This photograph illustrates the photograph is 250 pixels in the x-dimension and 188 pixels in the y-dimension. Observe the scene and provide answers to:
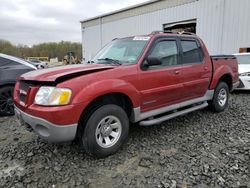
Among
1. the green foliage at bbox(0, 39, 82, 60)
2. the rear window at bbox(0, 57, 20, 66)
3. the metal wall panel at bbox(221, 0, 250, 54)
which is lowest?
the rear window at bbox(0, 57, 20, 66)

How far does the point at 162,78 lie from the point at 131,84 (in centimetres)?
71

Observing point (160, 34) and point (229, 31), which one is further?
point (229, 31)

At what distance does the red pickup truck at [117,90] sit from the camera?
2.70 meters

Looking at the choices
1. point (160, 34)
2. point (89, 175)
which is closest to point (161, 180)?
point (89, 175)

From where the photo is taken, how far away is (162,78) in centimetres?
369

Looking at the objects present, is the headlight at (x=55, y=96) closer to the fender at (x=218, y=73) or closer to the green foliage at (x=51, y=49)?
the fender at (x=218, y=73)

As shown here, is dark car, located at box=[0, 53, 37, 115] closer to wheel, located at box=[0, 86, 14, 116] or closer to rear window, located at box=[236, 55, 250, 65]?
wheel, located at box=[0, 86, 14, 116]

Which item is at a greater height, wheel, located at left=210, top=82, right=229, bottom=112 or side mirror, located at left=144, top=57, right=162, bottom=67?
side mirror, located at left=144, top=57, right=162, bottom=67

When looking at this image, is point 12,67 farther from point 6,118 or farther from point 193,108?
point 193,108

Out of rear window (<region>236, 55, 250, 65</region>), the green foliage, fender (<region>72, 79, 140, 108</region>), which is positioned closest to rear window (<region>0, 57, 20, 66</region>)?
fender (<region>72, 79, 140, 108</region>)

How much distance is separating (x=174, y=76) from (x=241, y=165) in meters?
1.77

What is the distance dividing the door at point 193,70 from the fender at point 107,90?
4.20 ft

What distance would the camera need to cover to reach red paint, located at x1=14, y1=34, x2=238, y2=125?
8.83 feet

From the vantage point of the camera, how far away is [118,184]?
2.56 meters
